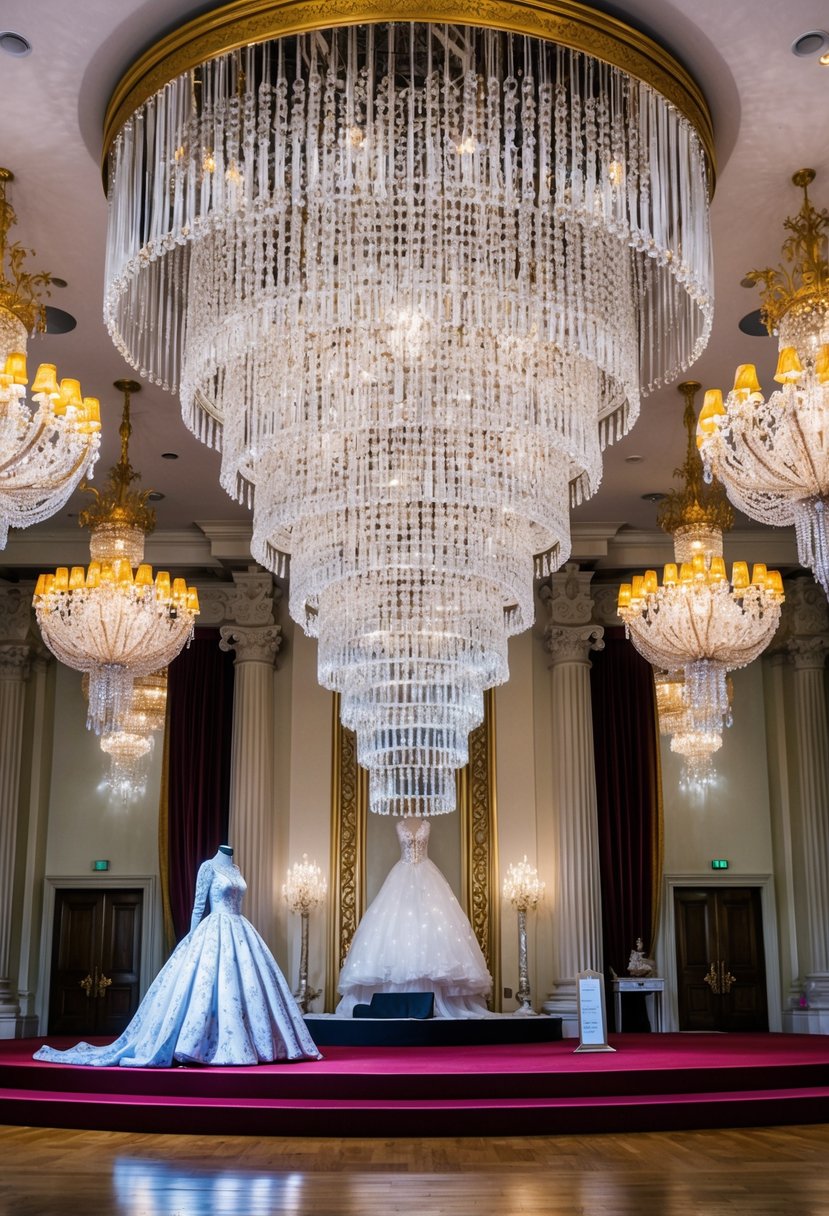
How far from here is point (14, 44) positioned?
633 cm

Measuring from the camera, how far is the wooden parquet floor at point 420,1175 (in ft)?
15.4

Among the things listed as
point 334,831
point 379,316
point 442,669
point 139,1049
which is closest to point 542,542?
point 442,669

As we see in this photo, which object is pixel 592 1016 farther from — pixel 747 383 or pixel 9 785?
pixel 9 785

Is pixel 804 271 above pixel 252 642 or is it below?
above

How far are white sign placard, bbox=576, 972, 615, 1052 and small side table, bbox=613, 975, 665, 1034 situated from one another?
3.76 metres

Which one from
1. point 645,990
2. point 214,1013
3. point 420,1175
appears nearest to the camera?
point 420,1175

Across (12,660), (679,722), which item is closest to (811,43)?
(679,722)

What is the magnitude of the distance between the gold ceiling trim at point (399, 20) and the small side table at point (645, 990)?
895 cm

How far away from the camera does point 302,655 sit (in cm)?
1403

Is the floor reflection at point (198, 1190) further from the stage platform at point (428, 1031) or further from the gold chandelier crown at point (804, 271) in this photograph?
the stage platform at point (428, 1031)

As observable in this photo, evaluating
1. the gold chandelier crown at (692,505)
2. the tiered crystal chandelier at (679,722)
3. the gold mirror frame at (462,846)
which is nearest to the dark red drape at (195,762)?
the gold mirror frame at (462,846)

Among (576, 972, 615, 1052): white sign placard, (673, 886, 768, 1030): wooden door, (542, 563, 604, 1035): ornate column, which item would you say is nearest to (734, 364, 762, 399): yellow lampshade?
(576, 972, 615, 1052): white sign placard

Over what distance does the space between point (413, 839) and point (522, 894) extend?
1.26 m

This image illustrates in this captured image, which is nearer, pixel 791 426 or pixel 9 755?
pixel 791 426
